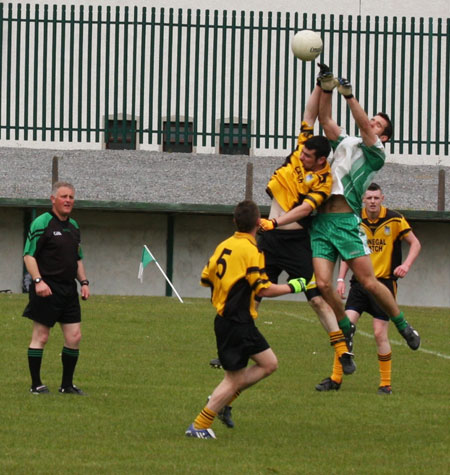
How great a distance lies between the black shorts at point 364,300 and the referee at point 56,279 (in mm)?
2836

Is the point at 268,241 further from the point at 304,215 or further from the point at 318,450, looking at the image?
the point at 318,450

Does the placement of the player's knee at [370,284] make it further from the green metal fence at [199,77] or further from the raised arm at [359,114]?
the green metal fence at [199,77]

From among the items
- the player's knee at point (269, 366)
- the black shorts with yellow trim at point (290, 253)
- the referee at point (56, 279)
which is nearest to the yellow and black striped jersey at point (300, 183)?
the black shorts with yellow trim at point (290, 253)

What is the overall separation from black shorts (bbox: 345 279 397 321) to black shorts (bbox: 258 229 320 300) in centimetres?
47

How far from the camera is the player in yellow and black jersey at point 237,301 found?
29.4 feet

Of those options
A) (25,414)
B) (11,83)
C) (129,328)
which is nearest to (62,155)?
(11,83)

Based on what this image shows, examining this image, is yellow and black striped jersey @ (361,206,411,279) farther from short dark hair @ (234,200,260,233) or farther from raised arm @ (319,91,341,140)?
short dark hair @ (234,200,260,233)

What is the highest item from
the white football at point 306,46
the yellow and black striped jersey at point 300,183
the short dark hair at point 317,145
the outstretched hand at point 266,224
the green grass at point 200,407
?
the white football at point 306,46

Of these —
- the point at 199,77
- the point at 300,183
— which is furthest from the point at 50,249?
the point at 199,77

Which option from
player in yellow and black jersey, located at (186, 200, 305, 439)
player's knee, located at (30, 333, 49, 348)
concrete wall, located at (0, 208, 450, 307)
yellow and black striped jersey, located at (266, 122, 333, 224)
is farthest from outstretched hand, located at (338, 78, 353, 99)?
concrete wall, located at (0, 208, 450, 307)

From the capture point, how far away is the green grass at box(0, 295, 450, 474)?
832 cm

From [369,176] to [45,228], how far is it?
2883mm

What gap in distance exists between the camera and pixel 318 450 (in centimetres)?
879

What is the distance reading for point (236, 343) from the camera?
9.02 m
